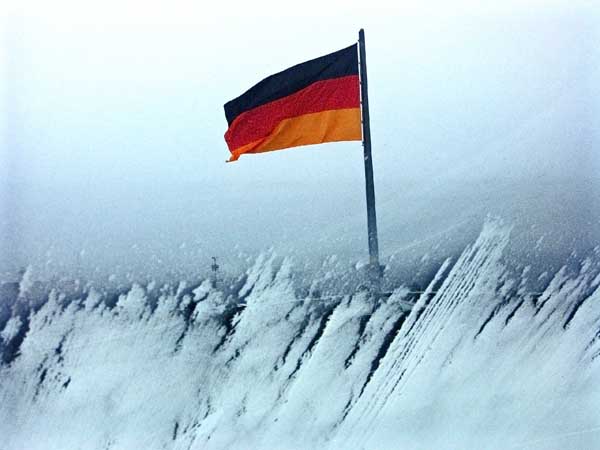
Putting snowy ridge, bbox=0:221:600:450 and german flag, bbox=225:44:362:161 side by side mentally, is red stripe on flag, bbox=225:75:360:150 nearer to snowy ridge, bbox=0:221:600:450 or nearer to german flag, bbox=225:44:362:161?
german flag, bbox=225:44:362:161

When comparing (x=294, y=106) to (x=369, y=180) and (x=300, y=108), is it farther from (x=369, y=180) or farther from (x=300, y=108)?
(x=369, y=180)

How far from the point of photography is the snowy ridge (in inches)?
91.1

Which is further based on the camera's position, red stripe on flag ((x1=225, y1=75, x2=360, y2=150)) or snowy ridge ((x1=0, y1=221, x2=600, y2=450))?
red stripe on flag ((x1=225, y1=75, x2=360, y2=150))

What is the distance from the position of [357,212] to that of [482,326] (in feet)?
1.94

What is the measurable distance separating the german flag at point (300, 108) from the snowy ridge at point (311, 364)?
0.44 m

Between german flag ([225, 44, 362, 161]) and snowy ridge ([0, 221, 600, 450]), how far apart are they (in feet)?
1.45

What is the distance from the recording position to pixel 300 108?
250 centimetres

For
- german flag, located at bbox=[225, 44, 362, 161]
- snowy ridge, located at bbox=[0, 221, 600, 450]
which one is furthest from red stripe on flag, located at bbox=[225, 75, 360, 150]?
snowy ridge, located at bbox=[0, 221, 600, 450]

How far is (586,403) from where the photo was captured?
2525mm

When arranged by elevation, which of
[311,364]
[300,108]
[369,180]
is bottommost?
[311,364]

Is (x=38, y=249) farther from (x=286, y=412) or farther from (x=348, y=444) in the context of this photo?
(x=348, y=444)

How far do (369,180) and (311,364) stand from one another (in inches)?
26.2

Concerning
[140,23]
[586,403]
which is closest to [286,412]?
[586,403]

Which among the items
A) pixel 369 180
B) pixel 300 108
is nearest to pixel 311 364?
pixel 369 180
